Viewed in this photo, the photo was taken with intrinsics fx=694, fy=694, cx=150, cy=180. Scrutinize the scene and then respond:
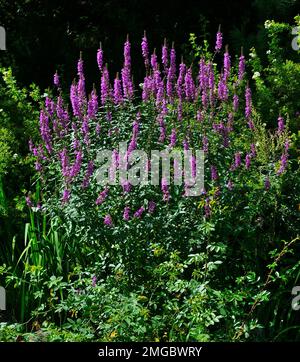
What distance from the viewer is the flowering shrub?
393cm

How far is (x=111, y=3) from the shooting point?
793 centimetres

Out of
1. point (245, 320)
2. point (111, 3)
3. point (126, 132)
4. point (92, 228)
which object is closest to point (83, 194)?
point (92, 228)

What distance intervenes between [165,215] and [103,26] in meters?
4.48

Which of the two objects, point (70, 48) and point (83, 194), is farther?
point (70, 48)

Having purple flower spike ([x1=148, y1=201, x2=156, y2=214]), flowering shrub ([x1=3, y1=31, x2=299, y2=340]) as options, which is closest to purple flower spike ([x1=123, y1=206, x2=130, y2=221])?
flowering shrub ([x1=3, y1=31, x2=299, y2=340])

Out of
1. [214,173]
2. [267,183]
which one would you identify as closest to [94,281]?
[214,173]

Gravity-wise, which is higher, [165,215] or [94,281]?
[165,215]

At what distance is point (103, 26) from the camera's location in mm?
8078

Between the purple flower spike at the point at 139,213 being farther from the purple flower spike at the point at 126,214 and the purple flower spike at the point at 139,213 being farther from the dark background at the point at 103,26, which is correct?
the dark background at the point at 103,26

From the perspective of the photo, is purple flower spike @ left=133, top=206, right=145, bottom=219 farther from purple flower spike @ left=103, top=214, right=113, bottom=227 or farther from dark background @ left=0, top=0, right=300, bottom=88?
dark background @ left=0, top=0, right=300, bottom=88

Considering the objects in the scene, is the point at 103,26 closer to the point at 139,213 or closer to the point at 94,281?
the point at 139,213

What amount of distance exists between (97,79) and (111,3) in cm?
97

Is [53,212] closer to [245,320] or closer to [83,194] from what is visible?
[83,194]
